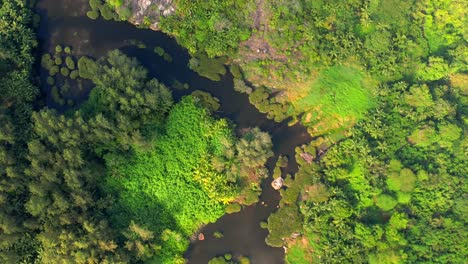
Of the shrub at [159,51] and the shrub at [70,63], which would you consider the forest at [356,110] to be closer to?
the shrub at [159,51]

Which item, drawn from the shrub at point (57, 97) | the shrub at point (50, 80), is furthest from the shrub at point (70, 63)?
the shrub at point (57, 97)

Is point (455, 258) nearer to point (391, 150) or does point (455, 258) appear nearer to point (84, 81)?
point (391, 150)

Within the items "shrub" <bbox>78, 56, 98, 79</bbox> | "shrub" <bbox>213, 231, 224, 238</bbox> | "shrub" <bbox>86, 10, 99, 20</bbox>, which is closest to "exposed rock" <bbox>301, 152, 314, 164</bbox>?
"shrub" <bbox>213, 231, 224, 238</bbox>

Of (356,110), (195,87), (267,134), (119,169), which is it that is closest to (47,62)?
(119,169)

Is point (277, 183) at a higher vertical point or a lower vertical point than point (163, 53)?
lower

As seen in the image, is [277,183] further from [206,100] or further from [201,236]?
[206,100]

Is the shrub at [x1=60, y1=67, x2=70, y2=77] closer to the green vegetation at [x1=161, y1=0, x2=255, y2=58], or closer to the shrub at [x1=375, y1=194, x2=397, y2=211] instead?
the green vegetation at [x1=161, y1=0, x2=255, y2=58]

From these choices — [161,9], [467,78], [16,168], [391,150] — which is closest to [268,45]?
[161,9]

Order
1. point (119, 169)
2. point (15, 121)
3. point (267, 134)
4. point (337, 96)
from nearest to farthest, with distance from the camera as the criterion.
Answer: point (15, 121)
point (119, 169)
point (267, 134)
point (337, 96)
